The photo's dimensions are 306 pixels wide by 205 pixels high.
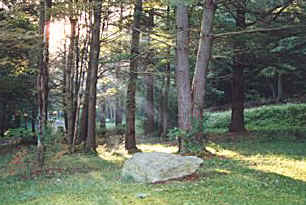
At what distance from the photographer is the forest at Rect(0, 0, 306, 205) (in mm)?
6590

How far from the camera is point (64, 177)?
29.4 feet

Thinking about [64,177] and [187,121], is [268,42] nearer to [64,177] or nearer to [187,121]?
[187,121]

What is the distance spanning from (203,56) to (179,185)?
4774 millimetres

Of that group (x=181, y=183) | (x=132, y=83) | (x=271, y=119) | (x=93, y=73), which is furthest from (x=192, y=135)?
(x=271, y=119)

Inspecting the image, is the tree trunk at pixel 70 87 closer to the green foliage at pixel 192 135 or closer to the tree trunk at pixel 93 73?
the tree trunk at pixel 93 73

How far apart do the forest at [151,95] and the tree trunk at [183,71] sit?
28mm

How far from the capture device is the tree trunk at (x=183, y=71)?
33.2 feet

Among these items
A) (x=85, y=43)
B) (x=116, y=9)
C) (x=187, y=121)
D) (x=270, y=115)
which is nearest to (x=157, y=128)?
(x=270, y=115)

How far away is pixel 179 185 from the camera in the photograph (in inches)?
255

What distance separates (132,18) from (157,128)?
36.7 feet

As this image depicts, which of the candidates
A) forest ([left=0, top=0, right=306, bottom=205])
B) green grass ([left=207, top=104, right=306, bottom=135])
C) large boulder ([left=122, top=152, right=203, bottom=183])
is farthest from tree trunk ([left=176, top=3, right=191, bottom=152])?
green grass ([left=207, top=104, right=306, bottom=135])

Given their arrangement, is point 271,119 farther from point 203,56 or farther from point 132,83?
point 203,56

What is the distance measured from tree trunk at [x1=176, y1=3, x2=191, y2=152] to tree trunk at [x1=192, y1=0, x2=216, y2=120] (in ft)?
0.79

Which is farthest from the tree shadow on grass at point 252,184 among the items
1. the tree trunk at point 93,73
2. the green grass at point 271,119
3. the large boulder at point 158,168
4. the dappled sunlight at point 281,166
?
the green grass at point 271,119
